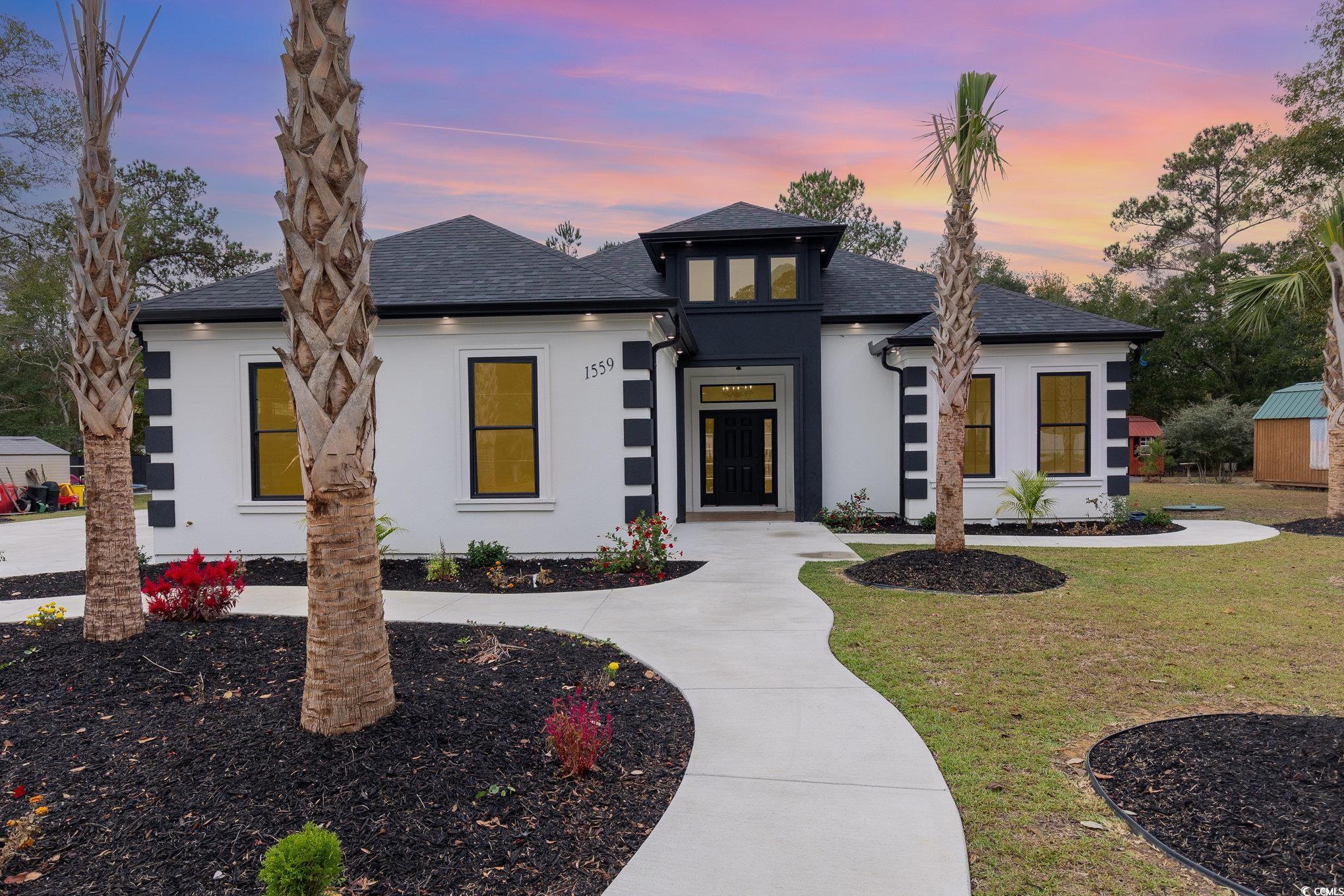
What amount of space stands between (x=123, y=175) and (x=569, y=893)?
42.2 m

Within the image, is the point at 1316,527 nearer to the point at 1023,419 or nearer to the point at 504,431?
the point at 1023,419

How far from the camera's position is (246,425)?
9.59m

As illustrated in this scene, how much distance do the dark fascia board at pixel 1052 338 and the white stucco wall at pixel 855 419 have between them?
136 cm

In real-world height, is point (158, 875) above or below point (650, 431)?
below

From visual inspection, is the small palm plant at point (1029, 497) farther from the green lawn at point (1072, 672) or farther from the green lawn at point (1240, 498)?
the green lawn at point (1240, 498)

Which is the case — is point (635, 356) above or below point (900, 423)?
above

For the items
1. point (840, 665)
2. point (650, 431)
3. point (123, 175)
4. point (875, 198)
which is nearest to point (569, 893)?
point (840, 665)

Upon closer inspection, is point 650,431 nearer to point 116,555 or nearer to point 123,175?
point 116,555

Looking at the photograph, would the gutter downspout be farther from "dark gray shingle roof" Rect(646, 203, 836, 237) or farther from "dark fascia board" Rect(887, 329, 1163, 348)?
"dark gray shingle roof" Rect(646, 203, 836, 237)

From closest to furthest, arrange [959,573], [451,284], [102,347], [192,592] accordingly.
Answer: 1. [102,347]
2. [192,592]
3. [959,573]
4. [451,284]

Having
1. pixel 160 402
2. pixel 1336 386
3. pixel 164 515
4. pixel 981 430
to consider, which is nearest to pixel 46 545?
pixel 164 515

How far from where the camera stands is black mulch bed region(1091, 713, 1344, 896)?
249 centimetres

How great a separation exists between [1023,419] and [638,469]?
25.8 feet

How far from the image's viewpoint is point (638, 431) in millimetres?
9391
